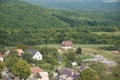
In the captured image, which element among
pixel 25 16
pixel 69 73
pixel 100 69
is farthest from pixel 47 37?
pixel 69 73

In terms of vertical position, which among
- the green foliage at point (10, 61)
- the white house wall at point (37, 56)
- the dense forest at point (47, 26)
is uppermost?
the green foliage at point (10, 61)

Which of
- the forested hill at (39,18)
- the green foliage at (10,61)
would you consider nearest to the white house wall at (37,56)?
the green foliage at (10,61)

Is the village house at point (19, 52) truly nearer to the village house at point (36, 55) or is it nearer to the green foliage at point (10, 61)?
the village house at point (36, 55)

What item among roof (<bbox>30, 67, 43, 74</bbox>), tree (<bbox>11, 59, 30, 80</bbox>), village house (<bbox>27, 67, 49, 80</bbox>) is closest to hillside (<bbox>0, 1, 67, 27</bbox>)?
roof (<bbox>30, 67, 43, 74</bbox>)

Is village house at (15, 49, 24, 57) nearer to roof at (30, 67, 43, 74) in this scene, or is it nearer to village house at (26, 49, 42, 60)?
village house at (26, 49, 42, 60)

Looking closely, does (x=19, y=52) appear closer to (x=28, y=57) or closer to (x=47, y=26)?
(x=28, y=57)

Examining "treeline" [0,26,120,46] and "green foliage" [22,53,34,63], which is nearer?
"green foliage" [22,53,34,63]

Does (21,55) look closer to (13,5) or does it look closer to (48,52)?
(48,52)

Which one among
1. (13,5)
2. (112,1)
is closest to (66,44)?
(13,5)
